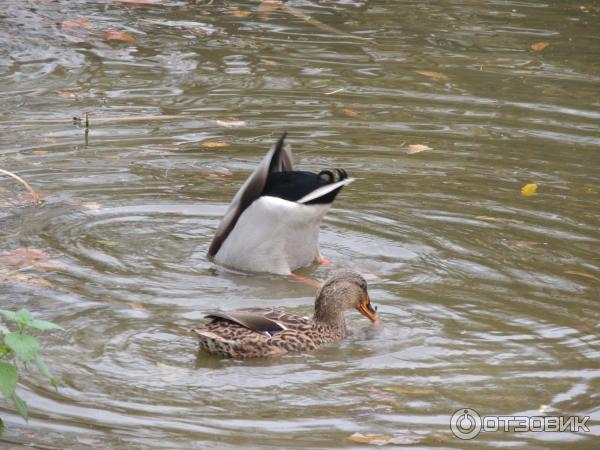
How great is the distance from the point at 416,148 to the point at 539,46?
4.21m

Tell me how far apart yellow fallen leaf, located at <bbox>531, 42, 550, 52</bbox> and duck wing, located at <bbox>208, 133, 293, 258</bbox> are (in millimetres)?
6448

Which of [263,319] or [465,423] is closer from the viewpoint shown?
[465,423]

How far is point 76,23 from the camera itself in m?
15.4

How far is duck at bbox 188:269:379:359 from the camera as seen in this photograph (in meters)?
7.54

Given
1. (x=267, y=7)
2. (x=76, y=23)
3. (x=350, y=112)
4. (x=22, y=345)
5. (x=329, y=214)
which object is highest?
(x=22, y=345)

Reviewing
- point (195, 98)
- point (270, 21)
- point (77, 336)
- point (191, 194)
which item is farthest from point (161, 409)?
point (270, 21)

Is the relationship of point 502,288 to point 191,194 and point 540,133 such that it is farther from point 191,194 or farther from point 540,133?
point 540,133

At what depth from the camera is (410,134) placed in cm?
1220

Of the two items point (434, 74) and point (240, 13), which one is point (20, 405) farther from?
point (240, 13)

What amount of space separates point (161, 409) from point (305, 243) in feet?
9.62

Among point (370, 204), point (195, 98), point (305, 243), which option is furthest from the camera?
point (195, 98)

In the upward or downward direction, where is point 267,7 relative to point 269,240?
upward

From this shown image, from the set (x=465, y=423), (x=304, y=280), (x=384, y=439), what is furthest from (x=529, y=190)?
(x=384, y=439)

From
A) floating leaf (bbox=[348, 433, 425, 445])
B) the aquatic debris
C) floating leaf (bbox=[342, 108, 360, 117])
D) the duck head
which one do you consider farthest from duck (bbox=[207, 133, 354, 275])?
the aquatic debris
